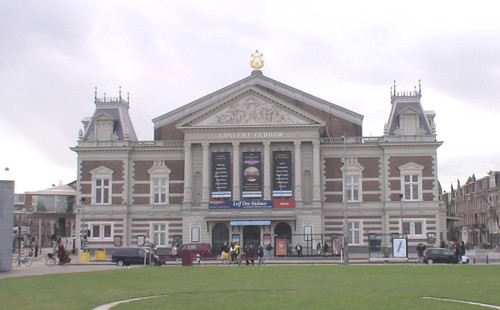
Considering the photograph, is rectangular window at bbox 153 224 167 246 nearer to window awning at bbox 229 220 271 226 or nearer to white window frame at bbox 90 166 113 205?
white window frame at bbox 90 166 113 205

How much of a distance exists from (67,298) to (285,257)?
1889 inches

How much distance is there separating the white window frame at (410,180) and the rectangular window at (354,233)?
620cm

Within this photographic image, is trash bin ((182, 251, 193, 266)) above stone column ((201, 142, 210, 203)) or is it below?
below

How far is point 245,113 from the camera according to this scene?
272ft

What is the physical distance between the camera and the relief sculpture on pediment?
82.5 m

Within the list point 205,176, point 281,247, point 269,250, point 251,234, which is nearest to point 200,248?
point 269,250

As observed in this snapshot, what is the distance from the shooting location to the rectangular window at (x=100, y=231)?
85.4 m

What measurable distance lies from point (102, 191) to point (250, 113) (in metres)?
19.4

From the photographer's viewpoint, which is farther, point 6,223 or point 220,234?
point 220,234

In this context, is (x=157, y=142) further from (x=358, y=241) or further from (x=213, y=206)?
(x=358, y=241)

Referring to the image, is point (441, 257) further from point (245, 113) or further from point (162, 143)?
point (162, 143)

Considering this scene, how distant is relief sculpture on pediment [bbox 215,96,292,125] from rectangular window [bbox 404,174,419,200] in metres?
16.0

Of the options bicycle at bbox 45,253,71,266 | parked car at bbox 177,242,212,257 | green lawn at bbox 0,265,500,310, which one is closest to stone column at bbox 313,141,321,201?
parked car at bbox 177,242,212,257

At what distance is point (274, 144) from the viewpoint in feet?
272
